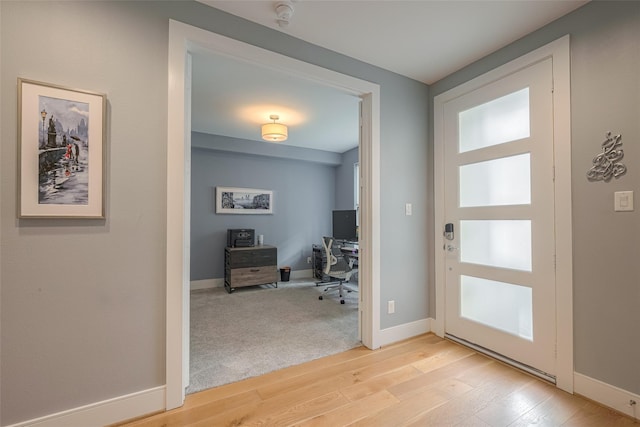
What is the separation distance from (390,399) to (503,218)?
1.63m

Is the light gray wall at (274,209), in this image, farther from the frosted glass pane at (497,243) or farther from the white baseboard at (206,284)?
the frosted glass pane at (497,243)

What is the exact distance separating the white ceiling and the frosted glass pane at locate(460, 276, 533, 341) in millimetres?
1964

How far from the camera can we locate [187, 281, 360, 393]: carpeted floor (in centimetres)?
219

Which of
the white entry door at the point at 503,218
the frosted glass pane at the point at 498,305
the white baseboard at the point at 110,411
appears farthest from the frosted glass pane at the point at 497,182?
the white baseboard at the point at 110,411

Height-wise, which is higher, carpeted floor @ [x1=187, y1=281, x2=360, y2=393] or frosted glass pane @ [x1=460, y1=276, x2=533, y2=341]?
frosted glass pane @ [x1=460, y1=276, x2=533, y2=341]

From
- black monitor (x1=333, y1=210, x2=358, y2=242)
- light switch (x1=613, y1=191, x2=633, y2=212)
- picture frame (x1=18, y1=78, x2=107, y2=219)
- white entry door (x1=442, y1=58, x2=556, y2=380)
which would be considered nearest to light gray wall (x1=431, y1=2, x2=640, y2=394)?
light switch (x1=613, y1=191, x2=633, y2=212)

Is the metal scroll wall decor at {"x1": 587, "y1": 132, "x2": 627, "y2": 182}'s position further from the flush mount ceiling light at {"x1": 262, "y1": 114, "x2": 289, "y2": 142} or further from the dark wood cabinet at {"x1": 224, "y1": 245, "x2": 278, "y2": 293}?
the dark wood cabinet at {"x1": 224, "y1": 245, "x2": 278, "y2": 293}

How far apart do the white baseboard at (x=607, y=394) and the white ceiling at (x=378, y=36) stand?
2431 mm

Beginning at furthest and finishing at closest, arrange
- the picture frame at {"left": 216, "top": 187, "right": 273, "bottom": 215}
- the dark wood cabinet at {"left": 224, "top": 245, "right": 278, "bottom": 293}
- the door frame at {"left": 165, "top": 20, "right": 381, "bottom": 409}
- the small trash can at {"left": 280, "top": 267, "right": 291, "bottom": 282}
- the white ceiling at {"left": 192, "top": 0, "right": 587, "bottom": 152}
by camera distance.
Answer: the small trash can at {"left": 280, "top": 267, "right": 291, "bottom": 282}
the picture frame at {"left": 216, "top": 187, "right": 273, "bottom": 215}
the dark wood cabinet at {"left": 224, "top": 245, "right": 278, "bottom": 293}
the white ceiling at {"left": 192, "top": 0, "right": 587, "bottom": 152}
the door frame at {"left": 165, "top": 20, "right": 381, "bottom": 409}

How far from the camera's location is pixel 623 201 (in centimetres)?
165

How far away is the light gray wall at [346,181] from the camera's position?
568cm

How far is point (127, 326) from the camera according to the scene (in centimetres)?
159

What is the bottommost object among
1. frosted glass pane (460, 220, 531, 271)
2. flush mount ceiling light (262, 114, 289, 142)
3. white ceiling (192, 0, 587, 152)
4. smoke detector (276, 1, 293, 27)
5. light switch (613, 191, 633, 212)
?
frosted glass pane (460, 220, 531, 271)

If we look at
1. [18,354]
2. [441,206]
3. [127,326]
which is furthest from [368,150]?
[18,354]
